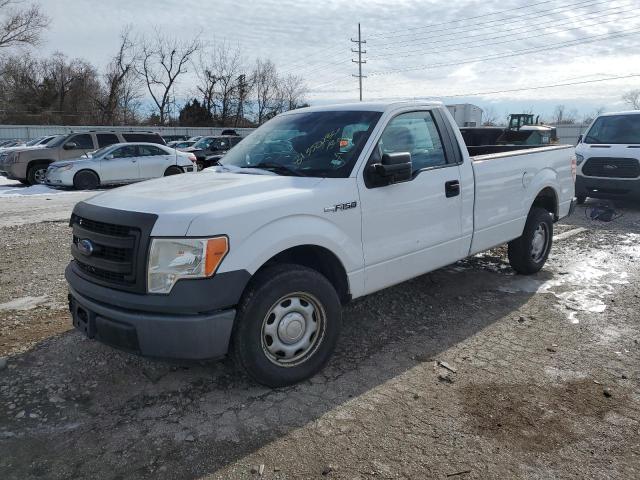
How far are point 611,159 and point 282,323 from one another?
31.6 ft

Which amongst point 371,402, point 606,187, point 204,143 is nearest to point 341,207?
point 371,402

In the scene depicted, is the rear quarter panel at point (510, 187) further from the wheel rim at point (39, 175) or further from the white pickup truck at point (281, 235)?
the wheel rim at point (39, 175)

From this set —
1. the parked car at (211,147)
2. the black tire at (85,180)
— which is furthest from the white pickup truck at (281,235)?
the parked car at (211,147)

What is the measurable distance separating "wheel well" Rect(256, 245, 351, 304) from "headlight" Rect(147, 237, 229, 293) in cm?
57

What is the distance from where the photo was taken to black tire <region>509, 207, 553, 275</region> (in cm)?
591

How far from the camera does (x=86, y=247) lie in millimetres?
3412

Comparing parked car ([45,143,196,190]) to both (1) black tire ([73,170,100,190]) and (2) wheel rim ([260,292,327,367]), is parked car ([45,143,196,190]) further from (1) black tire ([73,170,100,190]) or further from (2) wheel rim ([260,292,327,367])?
(2) wheel rim ([260,292,327,367])

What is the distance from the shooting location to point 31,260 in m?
6.79

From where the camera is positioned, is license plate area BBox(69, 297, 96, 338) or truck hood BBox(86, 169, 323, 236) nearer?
truck hood BBox(86, 169, 323, 236)

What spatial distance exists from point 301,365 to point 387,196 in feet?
4.61

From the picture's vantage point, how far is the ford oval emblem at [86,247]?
3377 mm

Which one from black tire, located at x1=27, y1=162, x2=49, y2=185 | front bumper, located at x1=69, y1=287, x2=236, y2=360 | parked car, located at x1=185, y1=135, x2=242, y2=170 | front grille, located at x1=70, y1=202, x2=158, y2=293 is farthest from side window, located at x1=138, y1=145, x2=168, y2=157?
front bumper, located at x1=69, y1=287, x2=236, y2=360

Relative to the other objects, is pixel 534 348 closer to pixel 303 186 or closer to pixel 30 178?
pixel 303 186

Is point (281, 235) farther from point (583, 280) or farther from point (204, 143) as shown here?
point (204, 143)
